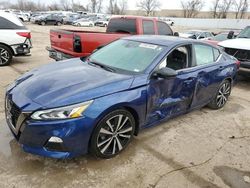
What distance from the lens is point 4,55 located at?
26.7 ft

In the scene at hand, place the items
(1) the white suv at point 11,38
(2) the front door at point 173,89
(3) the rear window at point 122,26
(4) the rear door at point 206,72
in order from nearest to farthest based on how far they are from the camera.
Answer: (2) the front door at point 173,89
(4) the rear door at point 206,72
(3) the rear window at point 122,26
(1) the white suv at point 11,38

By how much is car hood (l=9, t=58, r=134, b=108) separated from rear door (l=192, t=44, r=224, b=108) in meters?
1.60

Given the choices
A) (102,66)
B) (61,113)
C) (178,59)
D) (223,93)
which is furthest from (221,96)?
(61,113)

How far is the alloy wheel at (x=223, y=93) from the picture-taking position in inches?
213

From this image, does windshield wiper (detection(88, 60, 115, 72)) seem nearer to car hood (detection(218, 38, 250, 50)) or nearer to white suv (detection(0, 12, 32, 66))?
white suv (detection(0, 12, 32, 66))

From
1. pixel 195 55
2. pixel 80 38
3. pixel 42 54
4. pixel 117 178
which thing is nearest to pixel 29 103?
pixel 117 178

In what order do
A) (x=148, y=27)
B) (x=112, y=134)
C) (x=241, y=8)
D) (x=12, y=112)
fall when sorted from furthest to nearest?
1. (x=241, y=8)
2. (x=148, y=27)
3. (x=112, y=134)
4. (x=12, y=112)

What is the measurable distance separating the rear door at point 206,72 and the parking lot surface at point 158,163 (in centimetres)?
56

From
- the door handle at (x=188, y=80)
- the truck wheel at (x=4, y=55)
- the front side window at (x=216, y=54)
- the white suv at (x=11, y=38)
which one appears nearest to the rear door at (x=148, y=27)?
the front side window at (x=216, y=54)

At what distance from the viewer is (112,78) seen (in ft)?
11.2

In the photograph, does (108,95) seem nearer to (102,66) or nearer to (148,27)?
(102,66)

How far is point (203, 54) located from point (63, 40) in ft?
11.6

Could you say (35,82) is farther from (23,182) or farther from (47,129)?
(23,182)

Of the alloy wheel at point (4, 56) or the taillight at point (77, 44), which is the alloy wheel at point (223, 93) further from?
the alloy wheel at point (4, 56)
